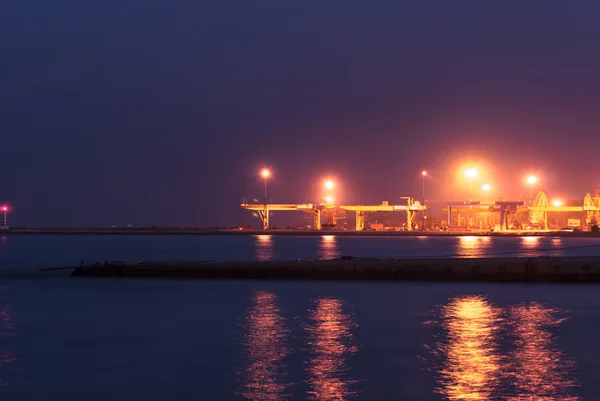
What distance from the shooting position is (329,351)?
24.0 meters

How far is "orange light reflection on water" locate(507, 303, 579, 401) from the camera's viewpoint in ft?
61.2

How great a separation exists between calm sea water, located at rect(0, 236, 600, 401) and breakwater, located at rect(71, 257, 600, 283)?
1.90 meters

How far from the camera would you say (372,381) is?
2012cm

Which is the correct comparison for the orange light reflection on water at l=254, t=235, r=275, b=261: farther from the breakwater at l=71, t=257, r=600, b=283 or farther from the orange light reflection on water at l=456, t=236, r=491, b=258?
the breakwater at l=71, t=257, r=600, b=283

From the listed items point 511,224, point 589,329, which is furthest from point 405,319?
point 511,224

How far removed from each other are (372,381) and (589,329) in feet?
37.8

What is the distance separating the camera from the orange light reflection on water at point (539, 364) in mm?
18656

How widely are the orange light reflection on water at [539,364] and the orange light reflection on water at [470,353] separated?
0.60 meters

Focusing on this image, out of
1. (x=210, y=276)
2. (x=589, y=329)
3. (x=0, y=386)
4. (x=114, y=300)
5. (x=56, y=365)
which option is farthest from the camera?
(x=210, y=276)

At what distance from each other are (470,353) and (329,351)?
13.2ft

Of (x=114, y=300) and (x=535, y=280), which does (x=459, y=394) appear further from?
(x=535, y=280)

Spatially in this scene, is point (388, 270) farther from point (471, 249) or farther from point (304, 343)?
point (471, 249)

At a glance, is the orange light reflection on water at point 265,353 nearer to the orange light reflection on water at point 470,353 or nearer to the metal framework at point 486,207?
the orange light reflection on water at point 470,353

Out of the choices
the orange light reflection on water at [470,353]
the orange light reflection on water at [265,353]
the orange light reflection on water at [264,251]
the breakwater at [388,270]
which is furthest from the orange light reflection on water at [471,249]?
the orange light reflection on water at [265,353]
